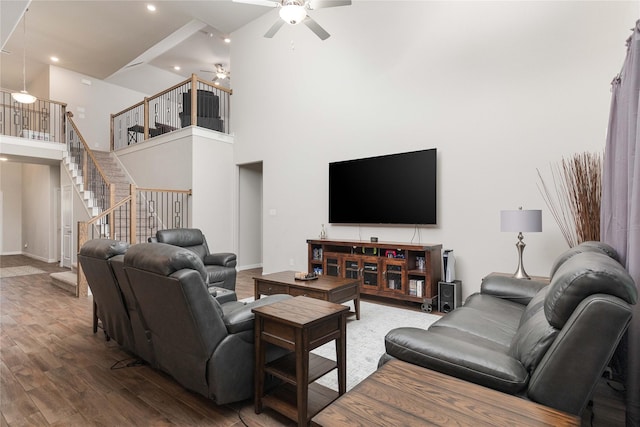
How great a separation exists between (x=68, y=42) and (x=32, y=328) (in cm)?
740

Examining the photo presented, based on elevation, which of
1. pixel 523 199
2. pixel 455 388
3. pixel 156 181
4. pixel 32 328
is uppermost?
pixel 156 181

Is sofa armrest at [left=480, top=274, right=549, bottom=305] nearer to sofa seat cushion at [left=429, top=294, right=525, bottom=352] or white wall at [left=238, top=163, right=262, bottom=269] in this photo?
sofa seat cushion at [left=429, top=294, right=525, bottom=352]

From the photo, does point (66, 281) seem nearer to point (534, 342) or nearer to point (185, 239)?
point (185, 239)

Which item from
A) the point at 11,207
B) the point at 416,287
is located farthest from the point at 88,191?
the point at 416,287

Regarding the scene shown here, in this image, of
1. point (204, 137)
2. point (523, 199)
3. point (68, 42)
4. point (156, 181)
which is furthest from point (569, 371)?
point (68, 42)

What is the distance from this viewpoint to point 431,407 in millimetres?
1066

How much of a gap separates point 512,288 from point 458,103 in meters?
2.54

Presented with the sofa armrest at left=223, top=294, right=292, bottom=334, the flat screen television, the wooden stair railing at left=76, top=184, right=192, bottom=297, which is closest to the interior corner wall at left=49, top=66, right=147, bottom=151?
the wooden stair railing at left=76, top=184, right=192, bottom=297

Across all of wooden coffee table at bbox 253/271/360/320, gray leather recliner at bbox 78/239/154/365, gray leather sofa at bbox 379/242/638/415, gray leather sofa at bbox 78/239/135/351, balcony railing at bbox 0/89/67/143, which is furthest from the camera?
balcony railing at bbox 0/89/67/143

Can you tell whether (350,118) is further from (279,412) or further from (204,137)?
(279,412)

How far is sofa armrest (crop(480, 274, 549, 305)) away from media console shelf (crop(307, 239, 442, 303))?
3.74 ft

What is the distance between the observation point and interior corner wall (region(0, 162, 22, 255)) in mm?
10141

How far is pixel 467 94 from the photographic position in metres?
4.18

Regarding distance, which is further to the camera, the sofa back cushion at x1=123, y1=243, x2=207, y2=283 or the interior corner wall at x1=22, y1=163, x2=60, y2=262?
the interior corner wall at x1=22, y1=163, x2=60, y2=262
